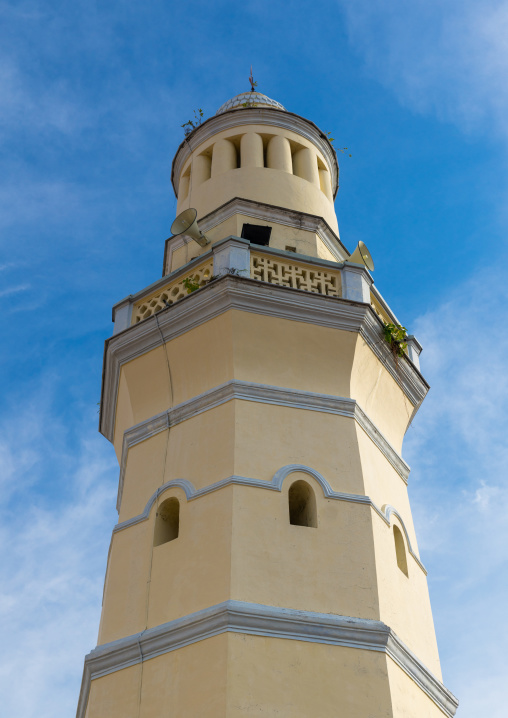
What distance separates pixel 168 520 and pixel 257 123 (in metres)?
8.54

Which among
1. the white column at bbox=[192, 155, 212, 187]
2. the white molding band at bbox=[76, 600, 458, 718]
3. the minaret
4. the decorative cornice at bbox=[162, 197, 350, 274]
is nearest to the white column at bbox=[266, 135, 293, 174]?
the white column at bbox=[192, 155, 212, 187]

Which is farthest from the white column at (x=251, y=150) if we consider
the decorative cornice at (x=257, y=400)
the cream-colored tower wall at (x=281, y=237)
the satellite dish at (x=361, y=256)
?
the decorative cornice at (x=257, y=400)

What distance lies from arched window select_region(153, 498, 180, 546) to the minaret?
0.02 metres

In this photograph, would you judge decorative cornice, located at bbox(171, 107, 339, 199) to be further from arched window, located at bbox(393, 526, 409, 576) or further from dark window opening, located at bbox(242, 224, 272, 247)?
arched window, located at bbox(393, 526, 409, 576)

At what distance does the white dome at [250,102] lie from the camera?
18500 mm

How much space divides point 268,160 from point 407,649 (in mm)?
9395

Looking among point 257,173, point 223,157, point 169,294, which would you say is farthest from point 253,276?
point 223,157

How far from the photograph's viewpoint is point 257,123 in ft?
57.9

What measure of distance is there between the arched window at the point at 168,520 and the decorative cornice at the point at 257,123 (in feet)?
27.3

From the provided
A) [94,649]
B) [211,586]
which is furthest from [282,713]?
[94,649]

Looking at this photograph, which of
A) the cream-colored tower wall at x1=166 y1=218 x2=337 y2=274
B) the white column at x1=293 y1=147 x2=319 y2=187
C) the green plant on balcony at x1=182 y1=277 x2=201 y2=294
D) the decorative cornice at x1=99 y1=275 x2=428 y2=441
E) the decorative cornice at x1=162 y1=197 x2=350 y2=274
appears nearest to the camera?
the decorative cornice at x1=99 y1=275 x2=428 y2=441

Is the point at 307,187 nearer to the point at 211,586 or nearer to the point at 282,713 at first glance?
the point at 211,586

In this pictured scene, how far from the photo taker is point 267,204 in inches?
609

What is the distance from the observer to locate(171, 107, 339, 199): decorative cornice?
17.7 m
